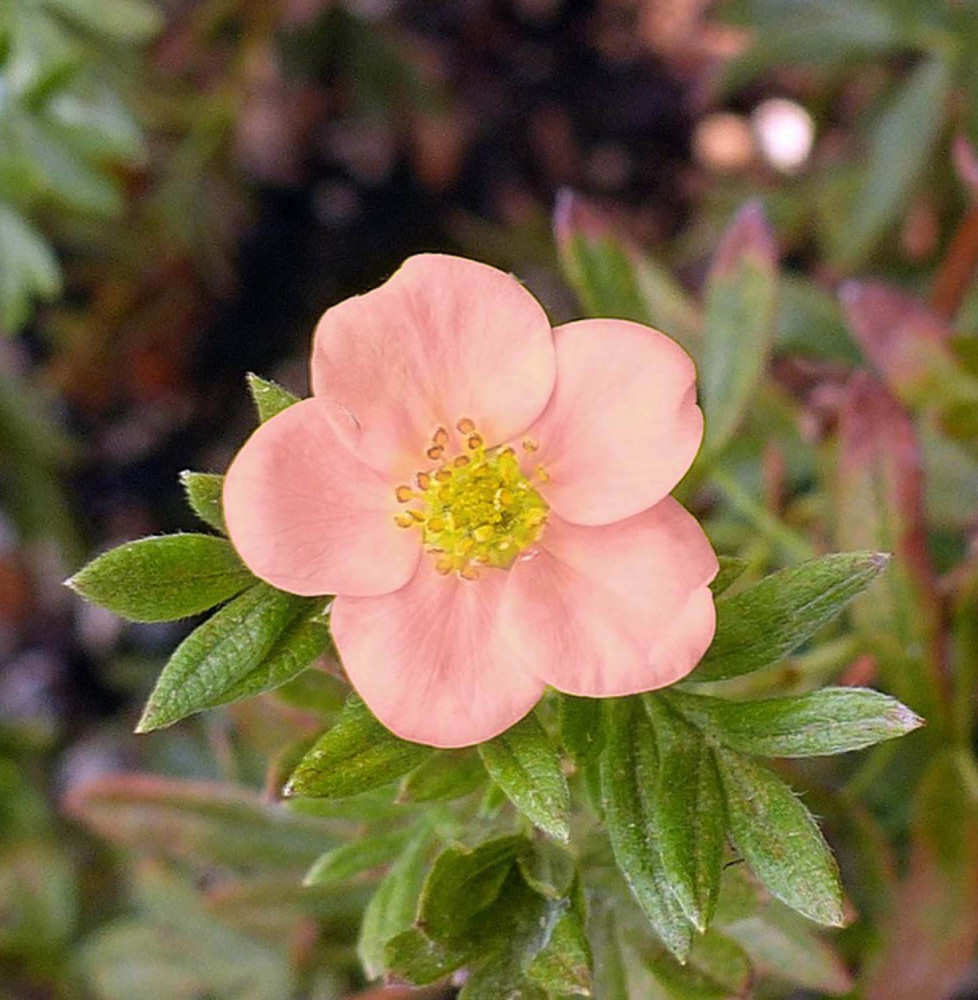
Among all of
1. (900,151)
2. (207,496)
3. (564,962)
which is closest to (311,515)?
(207,496)

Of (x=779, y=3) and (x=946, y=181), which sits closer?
(x=779, y=3)

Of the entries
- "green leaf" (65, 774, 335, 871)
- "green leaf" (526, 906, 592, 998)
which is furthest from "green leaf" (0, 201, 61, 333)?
"green leaf" (526, 906, 592, 998)

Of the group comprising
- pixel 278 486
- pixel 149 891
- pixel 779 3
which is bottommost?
pixel 149 891

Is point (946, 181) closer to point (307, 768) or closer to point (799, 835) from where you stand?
point (799, 835)

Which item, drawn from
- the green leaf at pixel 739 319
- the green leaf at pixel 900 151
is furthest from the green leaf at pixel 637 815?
the green leaf at pixel 900 151

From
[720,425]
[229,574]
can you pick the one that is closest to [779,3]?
[720,425]

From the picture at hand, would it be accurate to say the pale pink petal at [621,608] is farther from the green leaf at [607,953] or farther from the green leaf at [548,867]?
the green leaf at [607,953]
